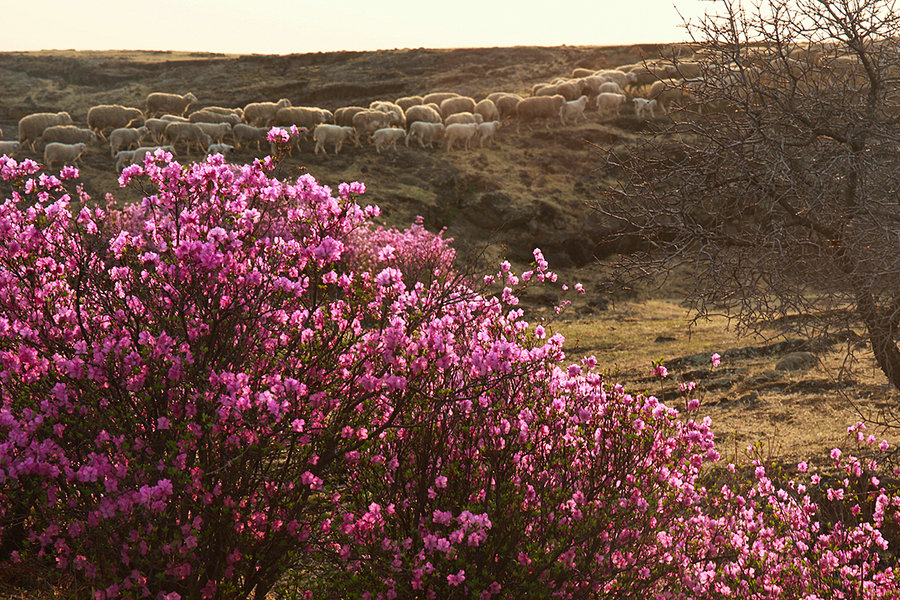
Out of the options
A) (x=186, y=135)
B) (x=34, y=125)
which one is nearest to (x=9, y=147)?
(x=34, y=125)

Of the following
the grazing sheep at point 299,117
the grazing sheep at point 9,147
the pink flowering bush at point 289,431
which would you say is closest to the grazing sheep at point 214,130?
the grazing sheep at point 299,117

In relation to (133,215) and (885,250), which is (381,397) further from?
(133,215)

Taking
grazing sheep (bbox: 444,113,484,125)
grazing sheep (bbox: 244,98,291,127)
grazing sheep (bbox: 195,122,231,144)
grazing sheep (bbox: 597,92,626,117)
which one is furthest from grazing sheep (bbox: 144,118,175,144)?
grazing sheep (bbox: 597,92,626,117)

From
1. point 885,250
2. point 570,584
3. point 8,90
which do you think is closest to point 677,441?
point 570,584

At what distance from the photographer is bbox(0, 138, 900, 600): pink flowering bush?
145 inches

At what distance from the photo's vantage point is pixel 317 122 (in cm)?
3195

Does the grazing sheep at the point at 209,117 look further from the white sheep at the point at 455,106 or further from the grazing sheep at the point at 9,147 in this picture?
the white sheep at the point at 455,106

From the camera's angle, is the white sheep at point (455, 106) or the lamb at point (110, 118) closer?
the lamb at point (110, 118)

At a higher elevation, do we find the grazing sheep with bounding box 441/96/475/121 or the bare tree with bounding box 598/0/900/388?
the grazing sheep with bounding box 441/96/475/121

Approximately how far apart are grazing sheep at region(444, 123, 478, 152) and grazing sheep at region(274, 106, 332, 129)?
213 inches

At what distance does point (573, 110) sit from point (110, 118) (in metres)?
19.9

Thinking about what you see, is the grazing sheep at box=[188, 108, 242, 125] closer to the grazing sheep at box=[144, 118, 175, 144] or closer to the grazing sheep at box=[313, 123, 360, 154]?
the grazing sheep at box=[144, 118, 175, 144]

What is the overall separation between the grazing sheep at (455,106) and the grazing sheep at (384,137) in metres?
6.68

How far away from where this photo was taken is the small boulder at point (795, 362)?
12344 mm
